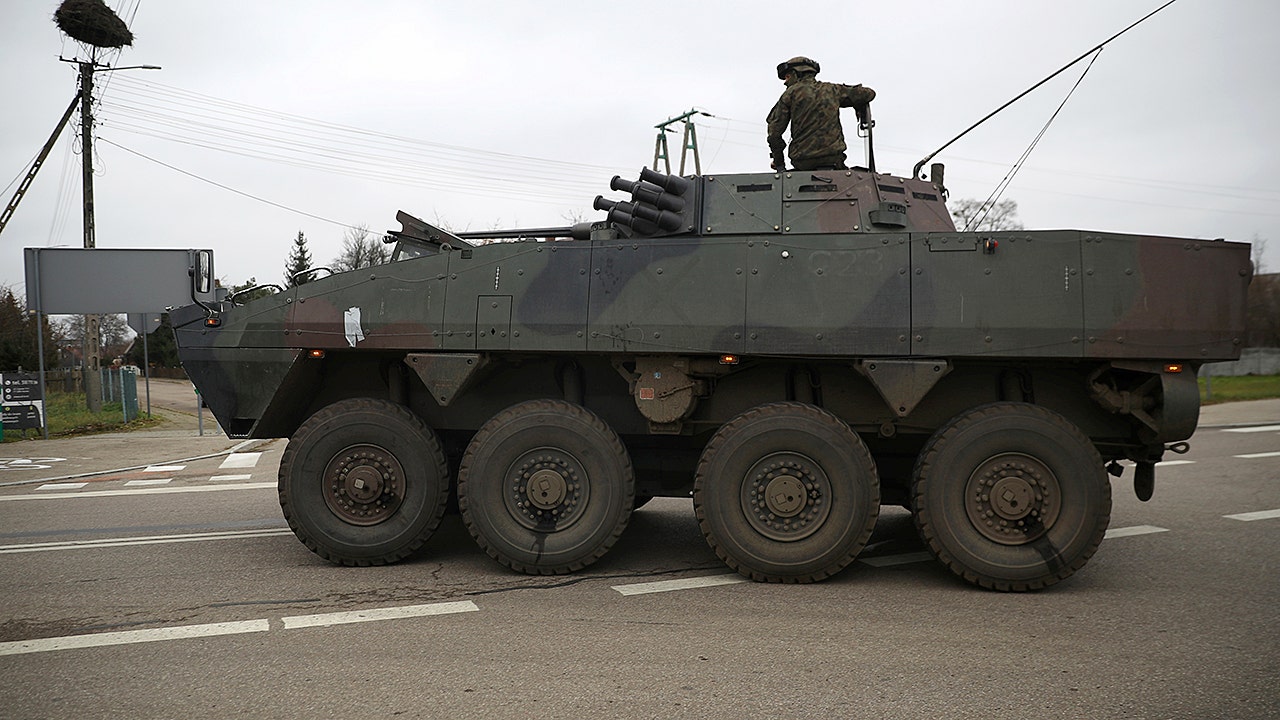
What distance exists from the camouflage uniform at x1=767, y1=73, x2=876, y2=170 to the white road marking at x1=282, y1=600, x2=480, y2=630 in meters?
3.91

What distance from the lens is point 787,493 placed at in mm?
5395

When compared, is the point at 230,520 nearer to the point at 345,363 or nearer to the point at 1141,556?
the point at 345,363

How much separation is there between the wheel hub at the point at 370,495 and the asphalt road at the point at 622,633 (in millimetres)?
380

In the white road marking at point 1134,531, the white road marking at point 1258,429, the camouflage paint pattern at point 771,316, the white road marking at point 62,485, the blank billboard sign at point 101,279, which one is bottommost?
the white road marking at point 1258,429

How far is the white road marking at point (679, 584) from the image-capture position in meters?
5.39

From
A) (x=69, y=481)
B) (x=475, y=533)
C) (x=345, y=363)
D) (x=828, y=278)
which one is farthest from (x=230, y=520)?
(x=828, y=278)

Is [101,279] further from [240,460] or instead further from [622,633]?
[622,633]

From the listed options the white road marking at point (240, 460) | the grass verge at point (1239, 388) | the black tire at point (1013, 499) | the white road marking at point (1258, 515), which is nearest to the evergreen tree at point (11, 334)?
the white road marking at point (240, 460)

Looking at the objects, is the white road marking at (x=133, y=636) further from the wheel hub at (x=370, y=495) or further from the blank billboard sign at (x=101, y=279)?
the blank billboard sign at (x=101, y=279)

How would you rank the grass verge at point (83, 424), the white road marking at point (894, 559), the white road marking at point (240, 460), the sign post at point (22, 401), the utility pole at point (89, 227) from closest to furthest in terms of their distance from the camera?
the white road marking at point (894, 559) → the white road marking at point (240, 460) → the sign post at point (22, 401) → the grass verge at point (83, 424) → the utility pole at point (89, 227)

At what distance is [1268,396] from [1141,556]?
726 inches

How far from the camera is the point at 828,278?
5516 mm

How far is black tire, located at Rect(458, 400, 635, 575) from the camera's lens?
5.64 metres

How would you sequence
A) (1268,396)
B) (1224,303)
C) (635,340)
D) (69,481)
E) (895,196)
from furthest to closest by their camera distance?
(1268,396), (69,481), (895,196), (635,340), (1224,303)
